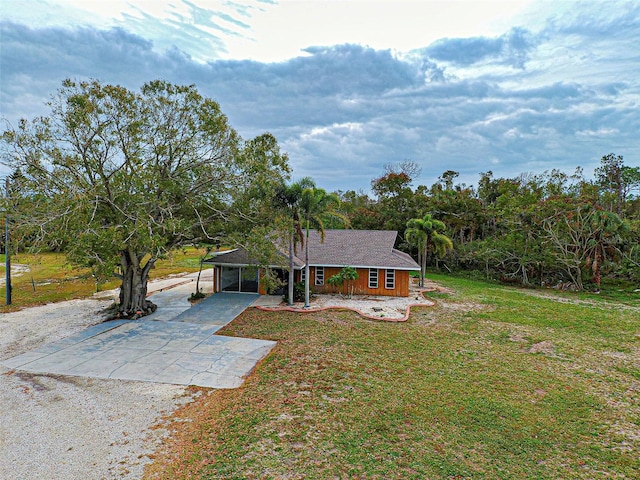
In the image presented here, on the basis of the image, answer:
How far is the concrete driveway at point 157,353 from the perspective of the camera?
923cm

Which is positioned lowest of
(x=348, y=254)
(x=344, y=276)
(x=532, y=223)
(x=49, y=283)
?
(x=49, y=283)

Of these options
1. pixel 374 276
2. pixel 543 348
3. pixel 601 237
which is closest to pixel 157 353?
pixel 374 276

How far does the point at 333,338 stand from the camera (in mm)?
12102

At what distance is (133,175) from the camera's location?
40.0 feet

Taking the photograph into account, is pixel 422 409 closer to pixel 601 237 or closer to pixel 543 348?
pixel 543 348

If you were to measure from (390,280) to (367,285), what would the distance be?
1.30 meters

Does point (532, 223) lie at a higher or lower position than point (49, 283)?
higher

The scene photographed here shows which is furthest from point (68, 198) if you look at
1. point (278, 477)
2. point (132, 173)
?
point (278, 477)

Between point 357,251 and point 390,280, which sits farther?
point 357,251

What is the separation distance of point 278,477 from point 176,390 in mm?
4120

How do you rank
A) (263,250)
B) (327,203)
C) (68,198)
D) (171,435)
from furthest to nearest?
(327,203) → (263,250) → (68,198) → (171,435)

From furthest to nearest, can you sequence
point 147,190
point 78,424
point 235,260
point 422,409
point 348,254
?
1. point 348,254
2. point 235,260
3. point 147,190
4. point 422,409
5. point 78,424

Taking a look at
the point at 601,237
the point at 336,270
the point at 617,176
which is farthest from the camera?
the point at 617,176

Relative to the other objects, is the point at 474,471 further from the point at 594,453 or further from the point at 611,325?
the point at 611,325
